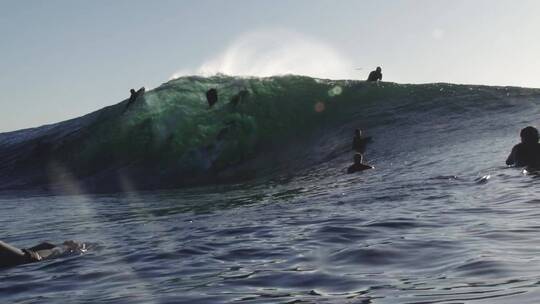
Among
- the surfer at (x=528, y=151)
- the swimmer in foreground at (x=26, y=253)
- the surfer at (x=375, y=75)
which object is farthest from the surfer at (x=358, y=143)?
the swimmer in foreground at (x=26, y=253)

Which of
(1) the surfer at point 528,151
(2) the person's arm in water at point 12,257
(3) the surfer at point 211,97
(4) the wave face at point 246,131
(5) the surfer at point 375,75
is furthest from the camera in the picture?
(5) the surfer at point 375,75

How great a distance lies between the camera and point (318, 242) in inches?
332

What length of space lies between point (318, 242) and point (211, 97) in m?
26.9

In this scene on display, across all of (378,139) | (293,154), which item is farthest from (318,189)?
(293,154)

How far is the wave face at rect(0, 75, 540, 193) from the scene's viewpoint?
26.2m

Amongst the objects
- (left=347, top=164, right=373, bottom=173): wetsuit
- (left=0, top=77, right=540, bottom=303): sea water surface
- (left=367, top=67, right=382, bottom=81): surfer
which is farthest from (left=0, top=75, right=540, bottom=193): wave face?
(left=0, top=77, right=540, bottom=303): sea water surface

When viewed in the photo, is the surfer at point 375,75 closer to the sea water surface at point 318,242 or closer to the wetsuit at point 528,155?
the sea water surface at point 318,242

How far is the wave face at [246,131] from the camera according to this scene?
86.1 ft

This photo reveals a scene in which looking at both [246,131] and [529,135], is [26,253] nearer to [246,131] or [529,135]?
[529,135]

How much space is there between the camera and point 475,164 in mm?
16688

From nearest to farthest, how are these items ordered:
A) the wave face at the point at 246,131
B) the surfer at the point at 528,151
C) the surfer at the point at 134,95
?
the surfer at the point at 528,151, the wave face at the point at 246,131, the surfer at the point at 134,95

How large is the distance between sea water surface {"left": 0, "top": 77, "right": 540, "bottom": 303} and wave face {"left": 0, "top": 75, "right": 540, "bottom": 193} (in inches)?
251

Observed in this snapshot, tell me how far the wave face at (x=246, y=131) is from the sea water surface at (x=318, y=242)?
6.38m

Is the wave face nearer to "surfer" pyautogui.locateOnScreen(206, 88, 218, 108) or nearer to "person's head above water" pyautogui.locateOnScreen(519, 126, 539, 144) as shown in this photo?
"surfer" pyautogui.locateOnScreen(206, 88, 218, 108)
